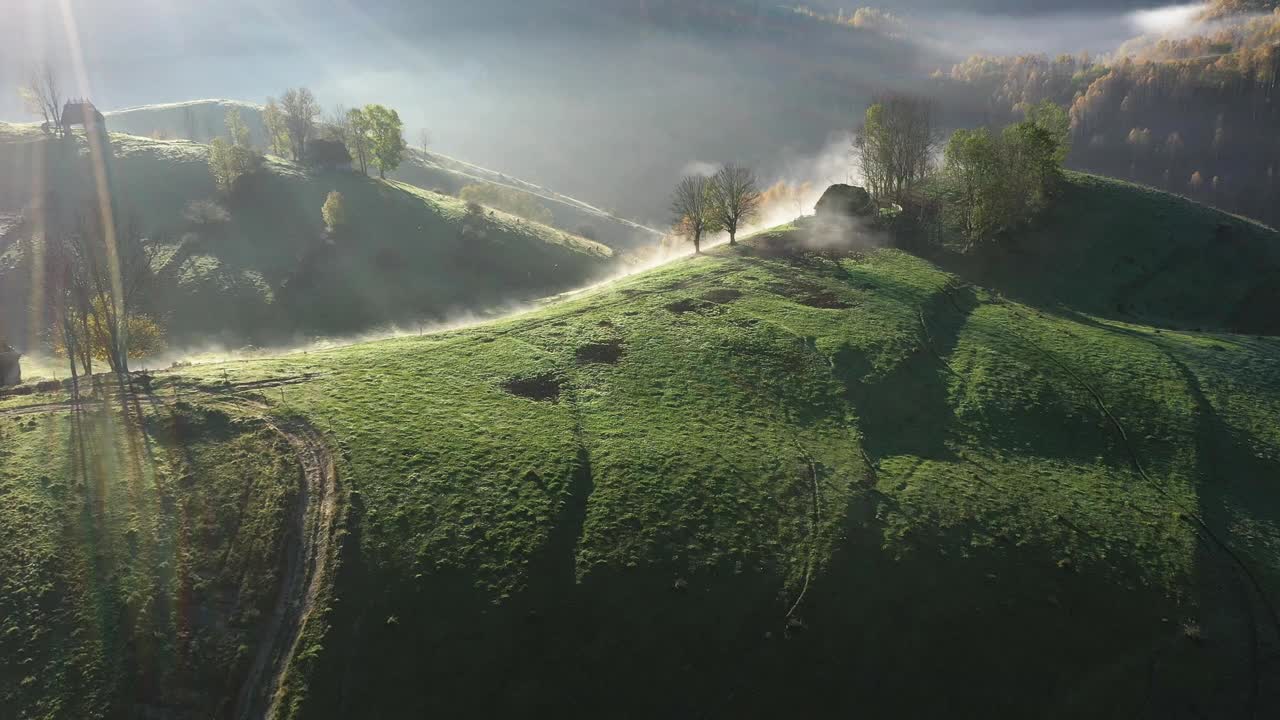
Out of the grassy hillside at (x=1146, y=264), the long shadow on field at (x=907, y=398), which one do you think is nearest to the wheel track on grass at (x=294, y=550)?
the long shadow on field at (x=907, y=398)

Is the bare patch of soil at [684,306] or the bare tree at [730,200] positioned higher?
the bare tree at [730,200]

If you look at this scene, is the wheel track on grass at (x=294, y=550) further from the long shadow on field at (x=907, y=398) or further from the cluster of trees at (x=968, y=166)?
the cluster of trees at (x=968, y=166)

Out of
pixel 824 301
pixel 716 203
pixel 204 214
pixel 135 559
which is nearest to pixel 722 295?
pixel 824 301

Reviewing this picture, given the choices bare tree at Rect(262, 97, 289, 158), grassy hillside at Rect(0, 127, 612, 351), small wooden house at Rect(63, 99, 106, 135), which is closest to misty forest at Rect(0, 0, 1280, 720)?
grassy hillside at Rect(0, 127, 612, 351)

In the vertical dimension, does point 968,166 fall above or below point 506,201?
above

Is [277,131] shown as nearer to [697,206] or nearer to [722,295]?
[697,206]
